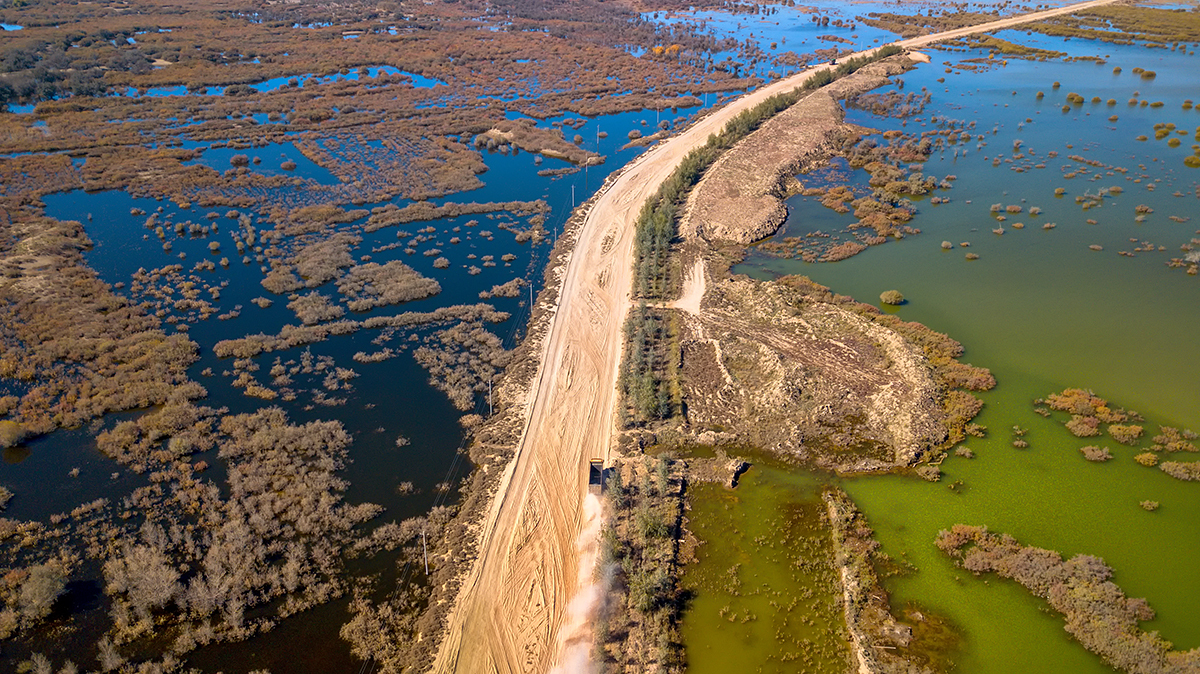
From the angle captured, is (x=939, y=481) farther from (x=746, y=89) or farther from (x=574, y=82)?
(x=574, y=82)

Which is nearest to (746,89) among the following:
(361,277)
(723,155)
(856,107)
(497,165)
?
(856,107)

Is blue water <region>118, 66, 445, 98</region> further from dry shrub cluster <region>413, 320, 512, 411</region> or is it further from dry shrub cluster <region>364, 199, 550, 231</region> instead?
dry shrub cluster <region>413, 320, 512, 411</region>

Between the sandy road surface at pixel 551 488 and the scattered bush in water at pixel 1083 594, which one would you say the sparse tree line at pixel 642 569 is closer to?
the sandy road surface at pixel 551 488

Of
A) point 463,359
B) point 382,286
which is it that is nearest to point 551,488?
point 463,359

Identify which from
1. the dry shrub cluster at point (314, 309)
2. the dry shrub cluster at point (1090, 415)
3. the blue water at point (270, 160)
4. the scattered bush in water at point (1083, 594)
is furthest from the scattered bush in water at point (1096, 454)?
the blue water at point (270, 160)

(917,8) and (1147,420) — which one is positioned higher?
(917,8)

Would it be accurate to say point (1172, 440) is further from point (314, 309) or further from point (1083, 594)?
point (314, 309)
